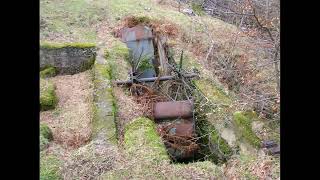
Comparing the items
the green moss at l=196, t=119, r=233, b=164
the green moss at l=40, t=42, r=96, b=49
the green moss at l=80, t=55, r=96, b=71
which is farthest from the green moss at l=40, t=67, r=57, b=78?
the green moss at l=196, t=119, r=233, b=164

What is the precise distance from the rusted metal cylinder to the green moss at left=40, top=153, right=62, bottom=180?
2579mm

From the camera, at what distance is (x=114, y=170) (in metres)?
5.37

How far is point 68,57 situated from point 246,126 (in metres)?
5.57

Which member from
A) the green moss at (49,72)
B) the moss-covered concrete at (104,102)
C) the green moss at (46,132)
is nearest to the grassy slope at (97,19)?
the green moss at (49,72)

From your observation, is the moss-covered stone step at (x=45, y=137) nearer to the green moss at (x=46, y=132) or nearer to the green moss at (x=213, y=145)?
the green moss at (x=46, y=132)

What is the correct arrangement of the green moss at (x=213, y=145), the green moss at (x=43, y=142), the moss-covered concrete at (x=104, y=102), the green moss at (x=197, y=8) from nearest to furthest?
the green moss at (x=43, y=142), the green moss at (x=213, y=145), the moss-covered concrete at (x=104, y=102), the green moss at (x=197, y=8)

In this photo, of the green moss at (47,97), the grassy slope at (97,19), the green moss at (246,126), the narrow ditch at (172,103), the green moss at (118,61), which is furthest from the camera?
the grassy slope at (97,19)

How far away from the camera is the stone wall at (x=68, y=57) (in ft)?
32.3

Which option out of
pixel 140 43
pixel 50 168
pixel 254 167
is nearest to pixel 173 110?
pixel 254 167

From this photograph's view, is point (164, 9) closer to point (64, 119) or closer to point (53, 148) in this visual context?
point (64, 119)

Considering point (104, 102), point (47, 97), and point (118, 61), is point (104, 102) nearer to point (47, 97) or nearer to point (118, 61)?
point (47, 97)

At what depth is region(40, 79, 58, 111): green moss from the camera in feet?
25.3

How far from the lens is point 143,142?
20.3ft

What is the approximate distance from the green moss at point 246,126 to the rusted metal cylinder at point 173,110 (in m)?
1.16
